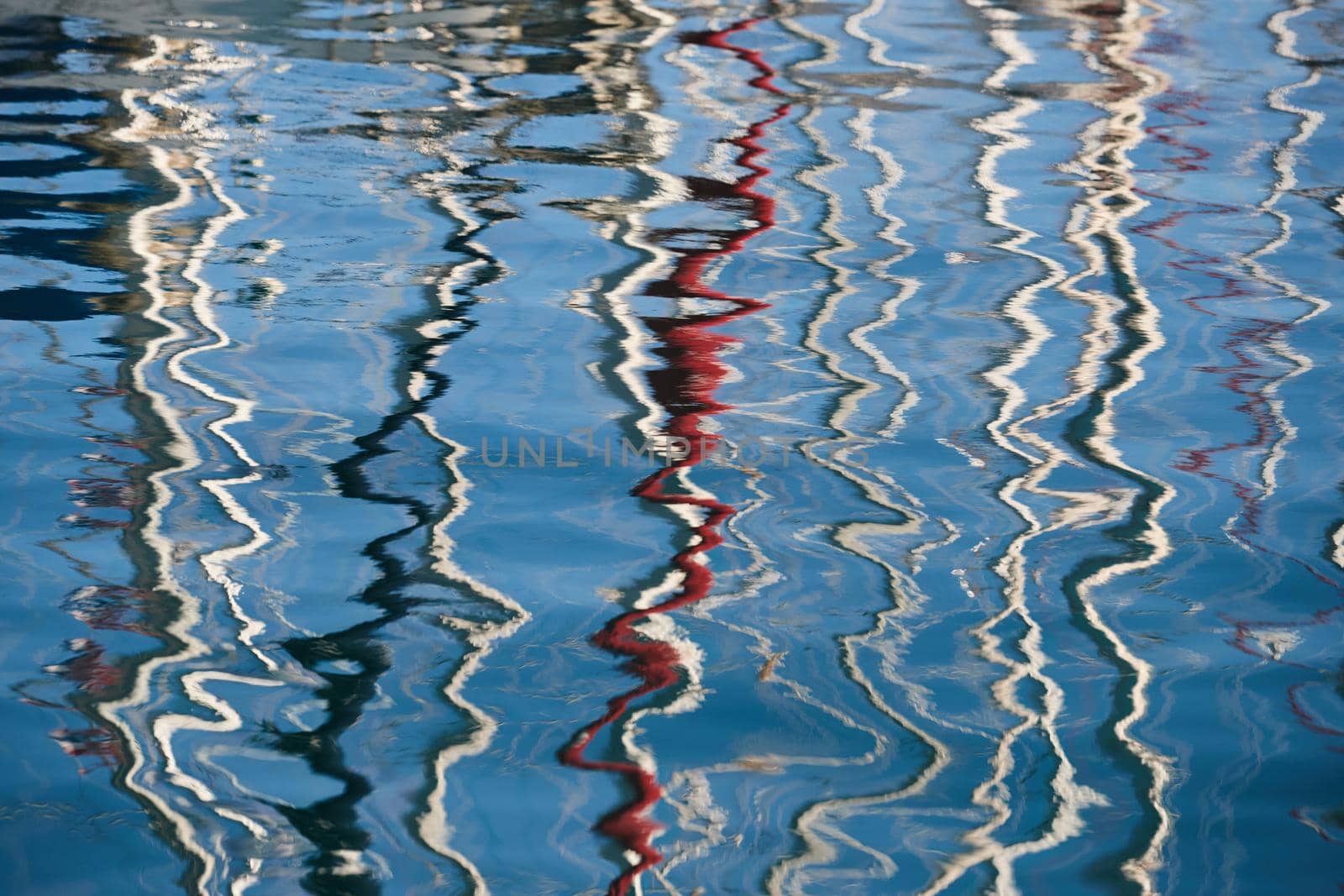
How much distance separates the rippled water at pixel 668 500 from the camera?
1.69 m

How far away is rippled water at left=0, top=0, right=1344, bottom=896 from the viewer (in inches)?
66.4

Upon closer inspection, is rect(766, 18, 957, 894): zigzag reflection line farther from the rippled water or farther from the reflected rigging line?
the reflected rigging line

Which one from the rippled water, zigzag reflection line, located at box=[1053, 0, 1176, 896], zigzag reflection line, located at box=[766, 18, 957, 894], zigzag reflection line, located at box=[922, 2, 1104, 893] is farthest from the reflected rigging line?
zigzag reflection line, located at box=[1053, 0, 1176, 896]

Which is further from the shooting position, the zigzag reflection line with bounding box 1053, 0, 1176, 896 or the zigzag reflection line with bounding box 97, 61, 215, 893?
the zigzag reflection line with bounding box 1053, 0, 1176, 896

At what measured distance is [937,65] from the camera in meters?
5.79

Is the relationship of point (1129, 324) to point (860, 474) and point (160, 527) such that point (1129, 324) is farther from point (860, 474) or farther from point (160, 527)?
point (160, 527)

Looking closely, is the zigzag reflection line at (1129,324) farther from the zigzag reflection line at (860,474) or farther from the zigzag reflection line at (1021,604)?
the zigzag reflection line at (860,474)

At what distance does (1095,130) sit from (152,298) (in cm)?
320

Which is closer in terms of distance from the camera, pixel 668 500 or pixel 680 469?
pixel 668 500

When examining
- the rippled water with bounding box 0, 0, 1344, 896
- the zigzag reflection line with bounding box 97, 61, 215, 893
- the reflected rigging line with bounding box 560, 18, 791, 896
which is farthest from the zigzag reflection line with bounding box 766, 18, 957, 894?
the zigzag reflection line with bounding box 97, 61, 215, 893

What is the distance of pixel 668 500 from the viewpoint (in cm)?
246

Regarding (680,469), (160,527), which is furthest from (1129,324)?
(160,527)

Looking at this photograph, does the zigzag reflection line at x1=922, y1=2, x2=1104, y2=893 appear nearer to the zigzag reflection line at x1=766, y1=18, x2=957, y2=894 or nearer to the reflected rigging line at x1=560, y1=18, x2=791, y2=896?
the zigzag reflection line at x1=766, y1=18, x2=957, y2=894

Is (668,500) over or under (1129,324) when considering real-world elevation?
under
